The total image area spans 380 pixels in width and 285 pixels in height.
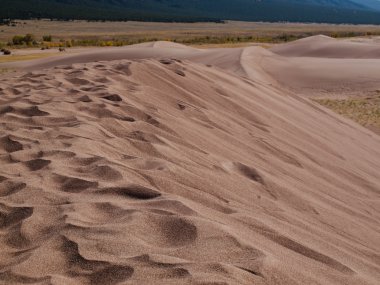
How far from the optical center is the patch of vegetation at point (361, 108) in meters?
11.1

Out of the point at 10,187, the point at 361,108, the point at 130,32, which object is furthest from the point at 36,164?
the point at 130,32

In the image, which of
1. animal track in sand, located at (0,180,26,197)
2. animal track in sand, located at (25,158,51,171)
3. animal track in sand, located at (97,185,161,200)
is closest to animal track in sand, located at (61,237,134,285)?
animal track in sand, located at (97,185,161,200)

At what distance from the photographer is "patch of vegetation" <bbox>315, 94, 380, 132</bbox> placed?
11133 mm

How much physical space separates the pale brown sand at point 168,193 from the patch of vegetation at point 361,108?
4.94m

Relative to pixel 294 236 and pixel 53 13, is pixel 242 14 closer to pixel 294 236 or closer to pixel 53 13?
pixel 53 13

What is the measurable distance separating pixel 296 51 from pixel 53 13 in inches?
3296

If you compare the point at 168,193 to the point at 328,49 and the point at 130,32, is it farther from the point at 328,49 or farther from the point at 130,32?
the point at 130,32

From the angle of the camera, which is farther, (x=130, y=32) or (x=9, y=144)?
(x=130, y=32)

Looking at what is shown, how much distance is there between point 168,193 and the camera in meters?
2.88

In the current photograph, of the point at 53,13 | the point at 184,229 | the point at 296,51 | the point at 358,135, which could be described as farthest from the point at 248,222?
the point at 53,13

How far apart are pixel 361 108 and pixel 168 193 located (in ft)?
37.0

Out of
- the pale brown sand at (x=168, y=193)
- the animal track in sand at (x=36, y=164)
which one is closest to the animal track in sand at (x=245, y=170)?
the pale brown sand at (x=168, y=193)

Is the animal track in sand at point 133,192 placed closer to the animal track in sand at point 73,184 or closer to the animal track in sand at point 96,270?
the animal track in sand at point 73,184

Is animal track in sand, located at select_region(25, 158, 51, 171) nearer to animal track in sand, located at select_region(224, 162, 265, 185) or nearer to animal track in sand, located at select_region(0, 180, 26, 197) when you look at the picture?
animal track in sand, located at select_region(0, 180, 26, 197)
